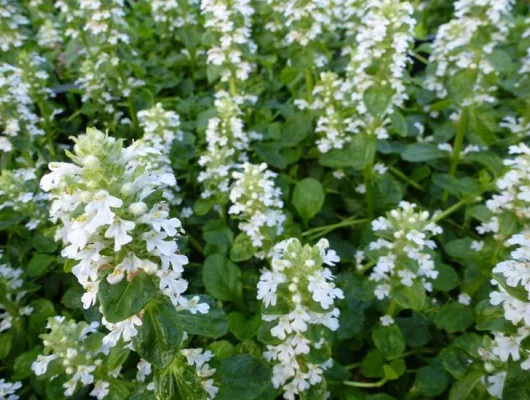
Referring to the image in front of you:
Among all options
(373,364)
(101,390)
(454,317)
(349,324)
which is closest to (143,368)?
(101,390)

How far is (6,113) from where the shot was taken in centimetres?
323

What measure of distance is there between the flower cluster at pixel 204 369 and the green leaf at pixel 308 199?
1.51 metres

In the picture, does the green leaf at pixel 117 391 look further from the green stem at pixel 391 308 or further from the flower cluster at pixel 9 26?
the flower cluster at pixel 9 26

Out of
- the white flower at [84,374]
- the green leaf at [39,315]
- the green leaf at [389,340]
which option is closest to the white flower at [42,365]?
the white flower at [84,374]

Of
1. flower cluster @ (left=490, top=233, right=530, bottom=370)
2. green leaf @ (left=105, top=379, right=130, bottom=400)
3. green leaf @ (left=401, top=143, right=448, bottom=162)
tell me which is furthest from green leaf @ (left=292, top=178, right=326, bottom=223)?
green leaf @ (left=105, top=379, right=130, bottom=400)

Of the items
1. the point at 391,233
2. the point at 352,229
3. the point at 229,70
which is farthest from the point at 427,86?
the point at 391,233

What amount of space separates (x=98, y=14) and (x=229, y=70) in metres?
1.03

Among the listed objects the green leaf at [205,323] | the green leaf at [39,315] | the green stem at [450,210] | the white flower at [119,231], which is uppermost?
the white flower at [119,231]

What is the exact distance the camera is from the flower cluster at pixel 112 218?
5.01 feet

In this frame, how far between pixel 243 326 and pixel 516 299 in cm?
138

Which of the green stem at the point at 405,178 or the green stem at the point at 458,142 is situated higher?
the green stem at the point at 458,142

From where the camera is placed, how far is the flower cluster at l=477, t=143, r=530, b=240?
2.50m

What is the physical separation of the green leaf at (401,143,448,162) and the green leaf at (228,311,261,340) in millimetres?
1607

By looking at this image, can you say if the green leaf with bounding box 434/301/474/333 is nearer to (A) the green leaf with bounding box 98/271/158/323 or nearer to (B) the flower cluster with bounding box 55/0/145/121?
(A) the green leaf with bounding box 98/271/158/323
